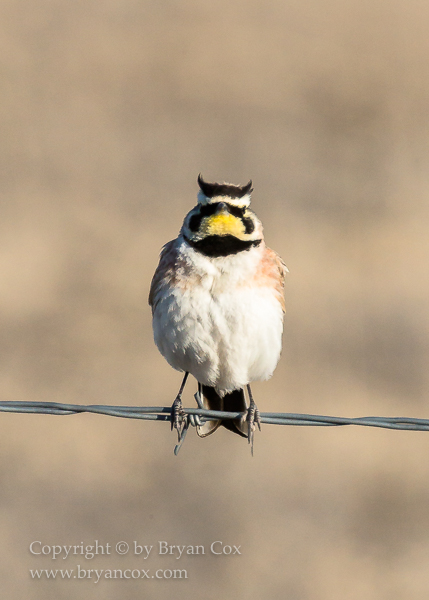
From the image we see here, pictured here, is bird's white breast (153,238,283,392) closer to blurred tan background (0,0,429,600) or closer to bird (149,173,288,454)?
bird (149,173,288,454)

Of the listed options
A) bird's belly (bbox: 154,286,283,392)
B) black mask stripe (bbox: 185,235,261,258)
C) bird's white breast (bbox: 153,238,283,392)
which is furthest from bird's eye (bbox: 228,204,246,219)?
bird's belly (bbox: 154,286,283,392)

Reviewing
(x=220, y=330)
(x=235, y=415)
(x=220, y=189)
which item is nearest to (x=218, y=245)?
(x=220, y=189)

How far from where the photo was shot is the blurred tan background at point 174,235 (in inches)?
389

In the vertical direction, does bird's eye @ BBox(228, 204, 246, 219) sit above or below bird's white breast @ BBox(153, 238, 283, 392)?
above

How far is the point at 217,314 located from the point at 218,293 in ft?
0.46

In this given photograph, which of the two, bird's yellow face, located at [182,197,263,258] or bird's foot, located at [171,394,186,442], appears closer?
bird's foot, located at [171,394,186,442]

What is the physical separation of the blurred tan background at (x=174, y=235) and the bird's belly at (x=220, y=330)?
13.0 feet

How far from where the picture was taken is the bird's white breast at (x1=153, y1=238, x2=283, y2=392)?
5.91m

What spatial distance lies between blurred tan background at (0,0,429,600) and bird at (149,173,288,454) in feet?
13.4

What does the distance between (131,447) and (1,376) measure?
228cm

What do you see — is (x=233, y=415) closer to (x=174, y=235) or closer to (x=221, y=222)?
(x=221, y=222)

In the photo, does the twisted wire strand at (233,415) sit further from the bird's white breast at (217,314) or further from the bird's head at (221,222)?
the bird's head at (221,222)

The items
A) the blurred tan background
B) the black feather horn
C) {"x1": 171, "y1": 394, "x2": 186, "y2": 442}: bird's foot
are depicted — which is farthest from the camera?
the blurred tan background

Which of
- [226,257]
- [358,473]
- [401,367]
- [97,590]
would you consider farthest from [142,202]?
[226,257]
